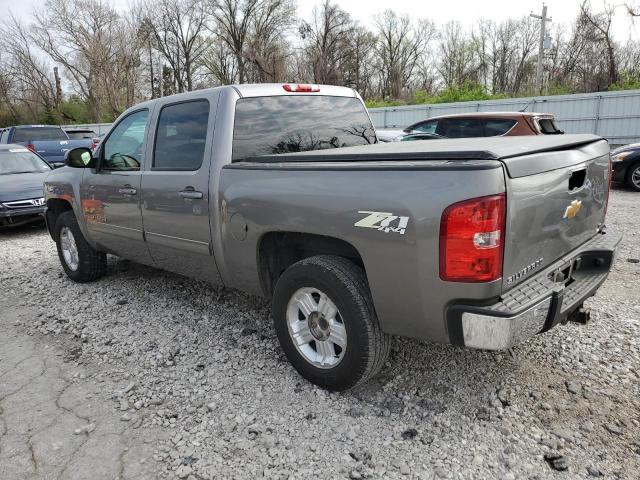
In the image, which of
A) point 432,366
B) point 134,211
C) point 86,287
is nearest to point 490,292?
point 432,366

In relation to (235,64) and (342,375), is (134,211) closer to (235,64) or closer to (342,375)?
(342,375)

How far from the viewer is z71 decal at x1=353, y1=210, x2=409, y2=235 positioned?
2326mm

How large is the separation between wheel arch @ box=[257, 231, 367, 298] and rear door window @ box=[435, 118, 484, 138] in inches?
283

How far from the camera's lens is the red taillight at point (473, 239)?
214 centimetres

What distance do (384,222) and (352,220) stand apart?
0.20m

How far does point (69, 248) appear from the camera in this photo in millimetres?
5422

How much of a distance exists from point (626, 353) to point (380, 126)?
21422 mm

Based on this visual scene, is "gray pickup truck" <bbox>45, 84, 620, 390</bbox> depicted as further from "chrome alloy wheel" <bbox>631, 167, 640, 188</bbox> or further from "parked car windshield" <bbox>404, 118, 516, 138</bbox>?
"chrome alloy wheel" <bbox>631, 167, 640, 188</bbox>

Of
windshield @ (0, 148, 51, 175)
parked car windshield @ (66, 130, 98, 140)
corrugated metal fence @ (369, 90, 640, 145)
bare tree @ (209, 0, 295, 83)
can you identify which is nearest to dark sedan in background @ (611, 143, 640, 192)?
corrugated metal fence @ (369, 90, 640, 145)

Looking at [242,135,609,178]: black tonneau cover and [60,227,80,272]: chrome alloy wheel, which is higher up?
[242,135,609,178]: black tonneau cover

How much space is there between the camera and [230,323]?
405 centimetres

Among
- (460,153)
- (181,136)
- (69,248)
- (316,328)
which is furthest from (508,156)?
(69,248)

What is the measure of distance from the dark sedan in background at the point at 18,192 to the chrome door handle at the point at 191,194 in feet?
19.1

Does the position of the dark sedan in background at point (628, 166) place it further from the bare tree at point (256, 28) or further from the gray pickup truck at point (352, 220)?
the bare tree at point (256, 28)
